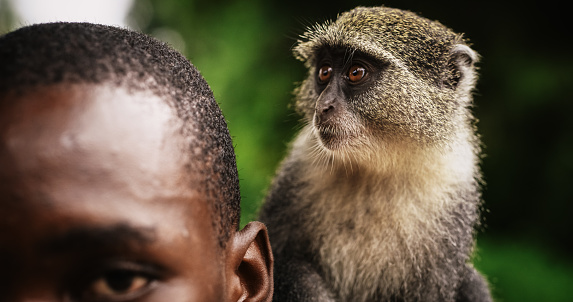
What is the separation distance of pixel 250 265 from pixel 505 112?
5.84 metres

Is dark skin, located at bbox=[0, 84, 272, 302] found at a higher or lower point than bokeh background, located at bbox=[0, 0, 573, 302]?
lower

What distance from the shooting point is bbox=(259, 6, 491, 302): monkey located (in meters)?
3.26

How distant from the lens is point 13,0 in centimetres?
1616

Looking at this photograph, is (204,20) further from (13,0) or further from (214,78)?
(13,0)

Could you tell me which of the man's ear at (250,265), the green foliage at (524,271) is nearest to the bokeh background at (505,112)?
the green foliage at (524,271)

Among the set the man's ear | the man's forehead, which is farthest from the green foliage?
the man's forehead

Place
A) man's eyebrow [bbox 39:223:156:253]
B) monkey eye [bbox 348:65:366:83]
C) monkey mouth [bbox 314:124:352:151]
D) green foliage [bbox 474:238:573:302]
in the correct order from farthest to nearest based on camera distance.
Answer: green foliage [bbox 474:238:573:302], monkey eye [bbox 348:65:366:83], monkey mouth [bbox 314:124:352:151], man's eyebrow [bbox 39:223:156:253]

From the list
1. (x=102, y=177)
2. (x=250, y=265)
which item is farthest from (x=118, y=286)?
(x=250, y=265)

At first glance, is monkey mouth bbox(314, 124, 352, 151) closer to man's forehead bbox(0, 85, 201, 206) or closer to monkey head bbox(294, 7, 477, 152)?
monkey head bbox(294, 7, 477, 152)

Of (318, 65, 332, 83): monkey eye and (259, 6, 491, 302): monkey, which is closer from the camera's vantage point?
(259, 6, 491, 302): monkey

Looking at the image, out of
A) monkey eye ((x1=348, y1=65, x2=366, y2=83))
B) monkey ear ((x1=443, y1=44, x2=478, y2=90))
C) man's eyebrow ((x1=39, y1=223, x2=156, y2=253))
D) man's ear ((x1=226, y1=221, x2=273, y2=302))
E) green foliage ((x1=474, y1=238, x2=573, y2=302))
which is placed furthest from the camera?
green foliage ((x1=474, y1=238, x2=573, y2=302))

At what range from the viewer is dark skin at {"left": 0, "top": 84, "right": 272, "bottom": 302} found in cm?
141

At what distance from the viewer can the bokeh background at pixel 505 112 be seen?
22.0ft

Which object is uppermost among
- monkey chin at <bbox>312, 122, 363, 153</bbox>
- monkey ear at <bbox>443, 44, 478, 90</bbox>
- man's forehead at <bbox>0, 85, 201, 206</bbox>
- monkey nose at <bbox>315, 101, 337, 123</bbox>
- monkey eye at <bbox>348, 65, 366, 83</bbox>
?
monkey eye at <bbox>348, 65, 366, 83</bbox>
